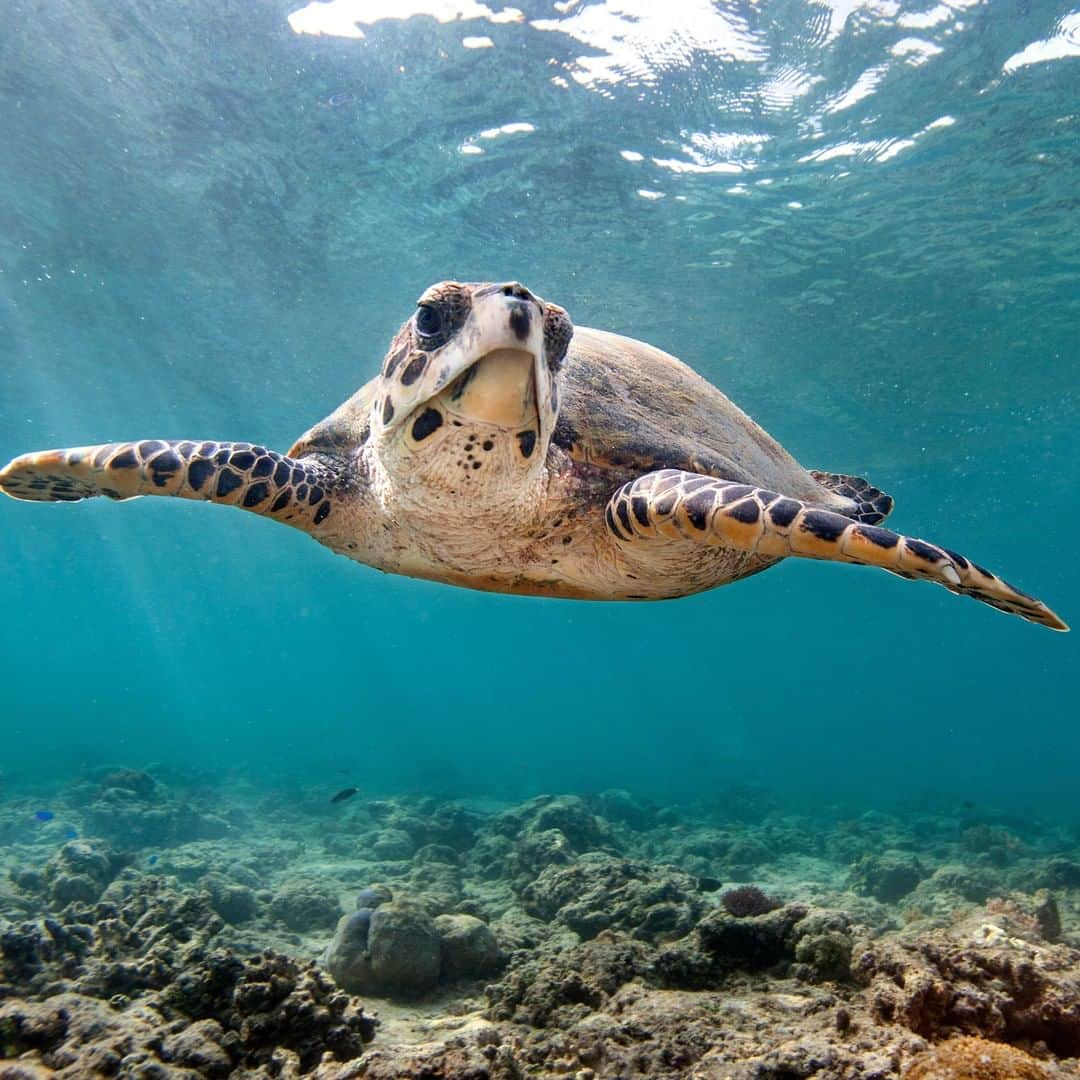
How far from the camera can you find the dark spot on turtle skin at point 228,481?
13.9 ft

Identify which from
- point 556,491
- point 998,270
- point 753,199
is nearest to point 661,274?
point 753,199

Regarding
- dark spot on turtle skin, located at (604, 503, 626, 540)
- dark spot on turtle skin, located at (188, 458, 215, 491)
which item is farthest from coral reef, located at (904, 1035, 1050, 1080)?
dark spot on turtle skin, located at (188, 458, 215, 491)

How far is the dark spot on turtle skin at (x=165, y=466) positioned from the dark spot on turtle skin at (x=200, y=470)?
7 cm

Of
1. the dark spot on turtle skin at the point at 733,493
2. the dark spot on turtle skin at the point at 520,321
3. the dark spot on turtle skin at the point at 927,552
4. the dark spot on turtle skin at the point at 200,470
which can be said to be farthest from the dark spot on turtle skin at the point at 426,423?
the dark spot on turtle skin at the point at 927,552

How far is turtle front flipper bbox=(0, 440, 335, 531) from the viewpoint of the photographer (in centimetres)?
424

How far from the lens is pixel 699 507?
324 centimetres

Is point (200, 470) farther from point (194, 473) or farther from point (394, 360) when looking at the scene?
point (394, 360)

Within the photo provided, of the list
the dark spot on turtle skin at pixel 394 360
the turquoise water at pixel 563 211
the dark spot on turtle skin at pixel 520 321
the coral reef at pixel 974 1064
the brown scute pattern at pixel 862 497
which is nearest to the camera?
the coral reef at pixel 974 1064

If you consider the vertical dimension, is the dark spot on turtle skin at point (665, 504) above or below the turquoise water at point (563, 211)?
below

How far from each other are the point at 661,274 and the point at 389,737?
203 ft

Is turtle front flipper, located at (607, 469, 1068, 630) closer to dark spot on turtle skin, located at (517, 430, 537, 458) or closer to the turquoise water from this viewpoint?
dark spot on turtle skin, located at (517, 430, 537, 458)

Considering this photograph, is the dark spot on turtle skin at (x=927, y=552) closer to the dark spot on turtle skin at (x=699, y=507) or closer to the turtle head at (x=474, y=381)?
the dark spot on turtle skin at (x=699, y=507)

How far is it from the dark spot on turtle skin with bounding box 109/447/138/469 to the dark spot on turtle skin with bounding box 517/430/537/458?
2.55 meters

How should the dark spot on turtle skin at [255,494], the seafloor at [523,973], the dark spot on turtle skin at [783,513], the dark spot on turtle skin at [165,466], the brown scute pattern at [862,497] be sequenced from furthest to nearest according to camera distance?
the brown scute pattern at [862,497], the dark spot on turtle skin at [255,494], the dark spot on turtle skin at [165,466], the dark spot on turtle skin at [783,513], the seafloor at [523,973]
